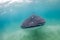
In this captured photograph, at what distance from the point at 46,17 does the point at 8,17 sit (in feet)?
1.23

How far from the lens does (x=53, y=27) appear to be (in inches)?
66.7

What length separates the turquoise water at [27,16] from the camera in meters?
1.69

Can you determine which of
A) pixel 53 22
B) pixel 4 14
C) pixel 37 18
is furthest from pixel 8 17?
pixel 53 22

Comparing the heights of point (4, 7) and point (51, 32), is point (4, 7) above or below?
above

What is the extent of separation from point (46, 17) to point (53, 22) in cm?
8

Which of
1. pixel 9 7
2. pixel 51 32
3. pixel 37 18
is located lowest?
pixel 51 32

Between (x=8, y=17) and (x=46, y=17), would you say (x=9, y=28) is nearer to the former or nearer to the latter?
(x=8, y=17)

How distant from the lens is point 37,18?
169cm

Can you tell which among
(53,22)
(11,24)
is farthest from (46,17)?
(11,24)

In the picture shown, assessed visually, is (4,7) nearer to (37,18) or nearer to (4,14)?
(4,14)

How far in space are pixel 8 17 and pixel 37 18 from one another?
0.94 feet

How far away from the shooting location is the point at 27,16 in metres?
1.70

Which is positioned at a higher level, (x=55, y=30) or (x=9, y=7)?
(x=9, y=7)

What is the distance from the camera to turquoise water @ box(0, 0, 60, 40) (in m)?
1.69
